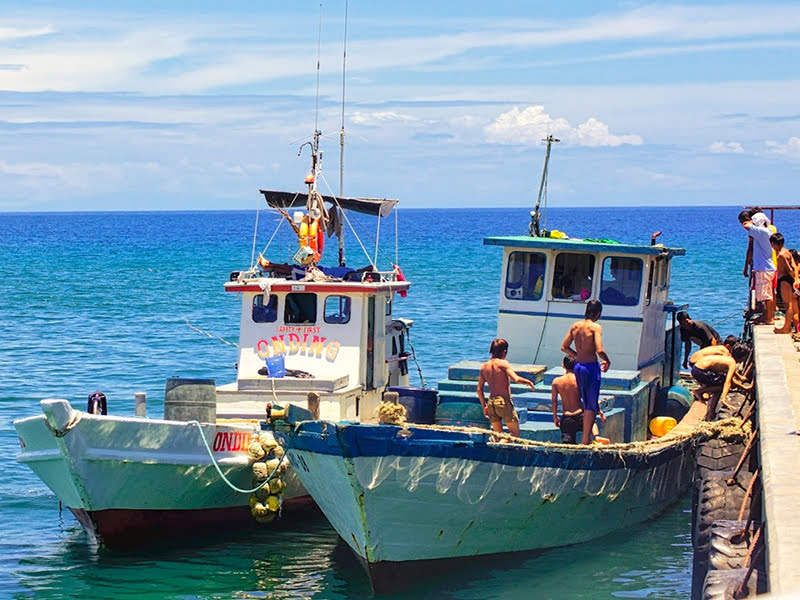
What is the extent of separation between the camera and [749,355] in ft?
58.5

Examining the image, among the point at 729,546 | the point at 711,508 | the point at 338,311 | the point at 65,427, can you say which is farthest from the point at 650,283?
the point at 65,427

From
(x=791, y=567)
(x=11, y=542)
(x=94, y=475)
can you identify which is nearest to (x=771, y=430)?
(x=791, y=567)

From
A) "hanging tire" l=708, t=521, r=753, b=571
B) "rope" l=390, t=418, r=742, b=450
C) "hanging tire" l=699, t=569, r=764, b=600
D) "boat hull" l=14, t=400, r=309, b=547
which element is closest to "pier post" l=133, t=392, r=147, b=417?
"boat hull" l=14, t=400, r=309, b=547

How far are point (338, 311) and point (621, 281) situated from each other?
3.98m

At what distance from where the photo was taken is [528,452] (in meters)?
12.4

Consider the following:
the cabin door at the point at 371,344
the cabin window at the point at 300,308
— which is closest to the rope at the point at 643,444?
the cabin door at the point at 371,344

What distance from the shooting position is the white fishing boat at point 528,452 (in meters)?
11.9

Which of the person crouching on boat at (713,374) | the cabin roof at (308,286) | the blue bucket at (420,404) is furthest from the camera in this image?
the cabin roof at (308,286)

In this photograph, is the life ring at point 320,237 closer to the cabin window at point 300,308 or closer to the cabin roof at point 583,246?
the cabin window at point 300,308

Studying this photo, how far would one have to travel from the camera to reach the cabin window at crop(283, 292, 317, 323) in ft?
53.6

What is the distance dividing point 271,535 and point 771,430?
252 inches

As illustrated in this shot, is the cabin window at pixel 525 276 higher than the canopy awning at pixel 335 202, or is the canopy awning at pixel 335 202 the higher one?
the canopy awning at pixel 335 202

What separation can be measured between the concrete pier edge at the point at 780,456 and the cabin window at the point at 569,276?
2.49 metres

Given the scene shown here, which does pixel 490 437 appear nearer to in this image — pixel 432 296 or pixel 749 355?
pixel 749 355
